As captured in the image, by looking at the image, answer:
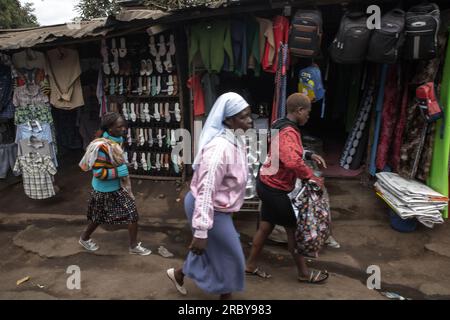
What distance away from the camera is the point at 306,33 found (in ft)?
13.7

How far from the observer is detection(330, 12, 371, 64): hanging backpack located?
4.00 metres

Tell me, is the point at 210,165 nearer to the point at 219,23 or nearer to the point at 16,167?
the point at 219,23

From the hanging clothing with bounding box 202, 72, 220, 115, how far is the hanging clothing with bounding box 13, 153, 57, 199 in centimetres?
283

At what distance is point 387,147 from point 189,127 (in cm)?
322

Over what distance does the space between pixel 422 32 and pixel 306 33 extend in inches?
50.0

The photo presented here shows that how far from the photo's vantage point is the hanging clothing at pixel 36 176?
5520mm

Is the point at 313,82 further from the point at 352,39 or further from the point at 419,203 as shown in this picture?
the point at 419,203

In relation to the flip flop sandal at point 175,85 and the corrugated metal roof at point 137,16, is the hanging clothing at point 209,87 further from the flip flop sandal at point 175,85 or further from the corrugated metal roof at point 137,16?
the corrugated metal roof at point 137,16

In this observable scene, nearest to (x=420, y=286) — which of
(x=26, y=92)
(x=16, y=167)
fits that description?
(x=16, y=167)

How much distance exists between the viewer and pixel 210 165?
7.25ft

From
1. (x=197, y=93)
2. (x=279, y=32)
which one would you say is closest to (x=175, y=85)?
(x=197, y=93)

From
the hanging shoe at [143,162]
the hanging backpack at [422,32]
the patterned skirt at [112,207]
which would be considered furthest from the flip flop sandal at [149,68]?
the hanging backpack at [422,32]

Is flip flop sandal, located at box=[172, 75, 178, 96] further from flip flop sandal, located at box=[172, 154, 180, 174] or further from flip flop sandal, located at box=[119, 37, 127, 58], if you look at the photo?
Result: flip flop sandal, located at box=[172, 154, 180, 174]

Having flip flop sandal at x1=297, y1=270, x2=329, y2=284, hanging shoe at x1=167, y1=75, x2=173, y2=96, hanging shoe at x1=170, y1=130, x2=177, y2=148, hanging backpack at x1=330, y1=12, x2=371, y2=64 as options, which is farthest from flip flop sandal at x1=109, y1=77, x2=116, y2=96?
flip flop sandal at x1=297, y1=270, x2=329, y2=284
